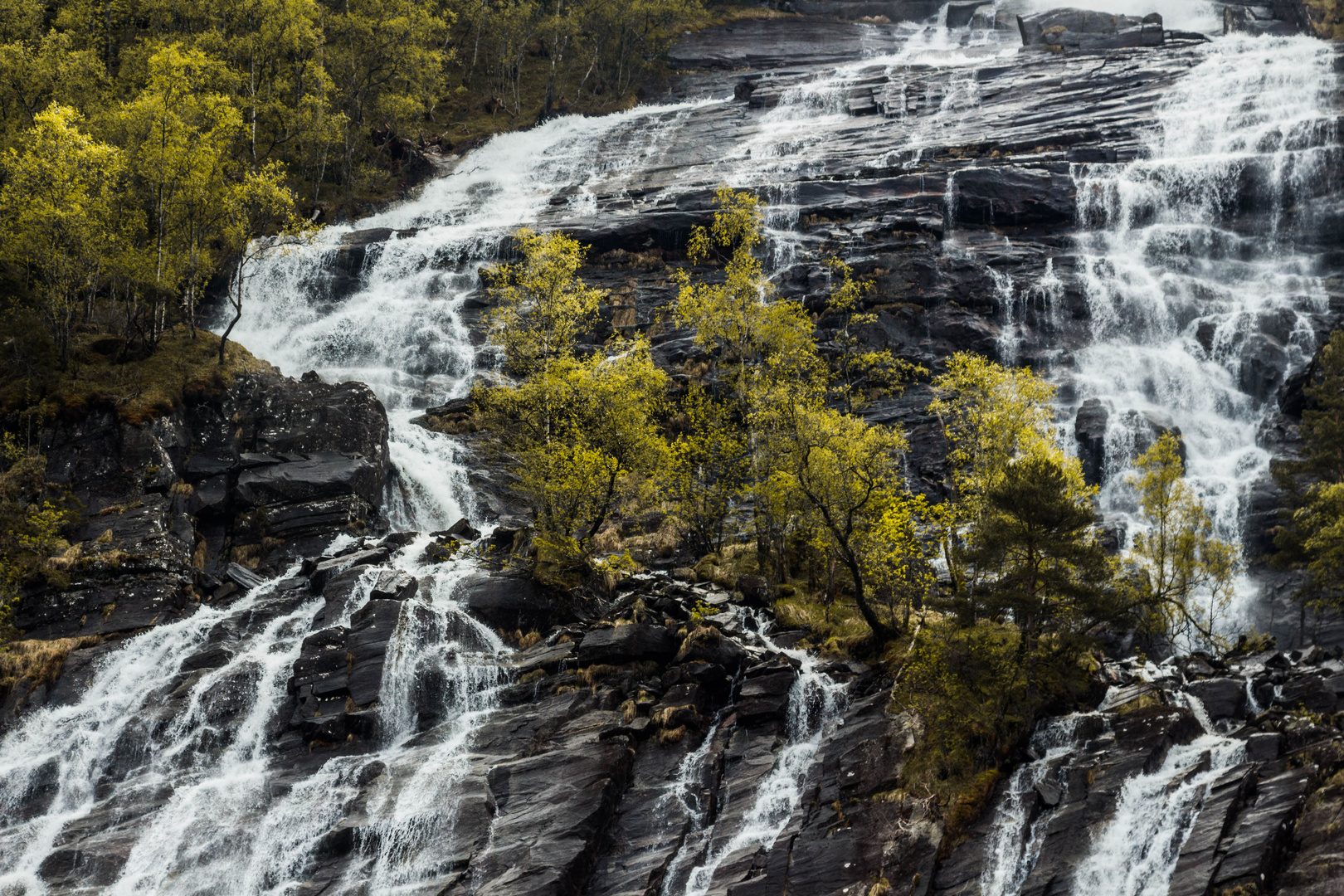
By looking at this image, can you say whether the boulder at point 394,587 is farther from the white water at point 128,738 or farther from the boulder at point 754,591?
the boulder at point 754,591

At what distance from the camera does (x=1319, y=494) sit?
31641 millimetres

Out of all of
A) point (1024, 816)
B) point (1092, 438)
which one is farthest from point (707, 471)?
point (1092, 438)

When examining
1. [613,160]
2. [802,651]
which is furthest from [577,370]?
[613,160]

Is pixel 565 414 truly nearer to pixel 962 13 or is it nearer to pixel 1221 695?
pixel 1221 695

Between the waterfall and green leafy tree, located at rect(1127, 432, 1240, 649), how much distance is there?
248 cm

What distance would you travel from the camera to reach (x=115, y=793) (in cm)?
2461

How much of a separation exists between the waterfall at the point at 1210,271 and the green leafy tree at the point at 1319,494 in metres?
2.24

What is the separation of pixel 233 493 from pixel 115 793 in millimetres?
13114

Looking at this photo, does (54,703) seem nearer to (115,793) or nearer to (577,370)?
(115,793)

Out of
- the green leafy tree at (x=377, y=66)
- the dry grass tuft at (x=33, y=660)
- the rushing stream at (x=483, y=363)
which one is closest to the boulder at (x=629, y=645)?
the rushing stream at (x=483, y=363)

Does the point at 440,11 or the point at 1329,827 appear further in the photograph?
the point at 440,11

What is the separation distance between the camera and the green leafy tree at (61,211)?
3569cm

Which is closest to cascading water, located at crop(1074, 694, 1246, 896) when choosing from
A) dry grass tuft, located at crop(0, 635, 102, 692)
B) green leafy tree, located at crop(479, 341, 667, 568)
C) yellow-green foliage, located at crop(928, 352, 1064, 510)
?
yellow-green foliage, located at crop(928, 352, 1064, 510)

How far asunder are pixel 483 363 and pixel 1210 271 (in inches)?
A: 1445
